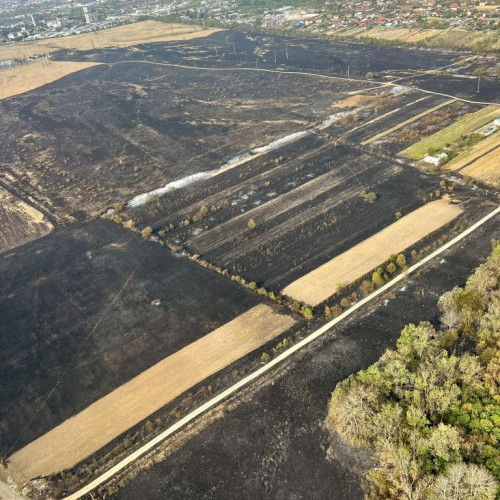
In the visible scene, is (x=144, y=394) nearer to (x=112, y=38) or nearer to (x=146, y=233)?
(x=146, y=233)

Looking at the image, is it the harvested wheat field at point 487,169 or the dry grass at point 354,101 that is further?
the dry grass at point 354,101

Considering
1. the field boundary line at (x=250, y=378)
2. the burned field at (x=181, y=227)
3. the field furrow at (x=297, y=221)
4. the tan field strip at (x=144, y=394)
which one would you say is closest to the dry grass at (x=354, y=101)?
the burned field at (x=181, y=227)

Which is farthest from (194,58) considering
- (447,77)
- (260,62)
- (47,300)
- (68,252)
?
(47,300)

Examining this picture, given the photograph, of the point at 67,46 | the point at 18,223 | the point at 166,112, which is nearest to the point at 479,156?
the point at 166,112

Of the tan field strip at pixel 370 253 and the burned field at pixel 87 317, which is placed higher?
the tan field strip at pixel 370 253

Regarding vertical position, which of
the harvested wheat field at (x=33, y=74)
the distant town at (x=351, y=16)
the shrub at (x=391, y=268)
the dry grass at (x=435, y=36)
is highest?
the distant town at (x=351, y=16)

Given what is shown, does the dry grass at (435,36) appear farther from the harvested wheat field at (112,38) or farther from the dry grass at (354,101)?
the harvested wheat field at (112,38)

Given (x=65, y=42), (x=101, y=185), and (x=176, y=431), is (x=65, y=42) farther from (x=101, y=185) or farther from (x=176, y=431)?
(x=176, y=431)

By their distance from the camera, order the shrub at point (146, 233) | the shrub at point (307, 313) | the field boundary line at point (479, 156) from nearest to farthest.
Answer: the shrub at point (307, 313), the shrub at point (146, 233), the field boundary line at point (479, 156)
